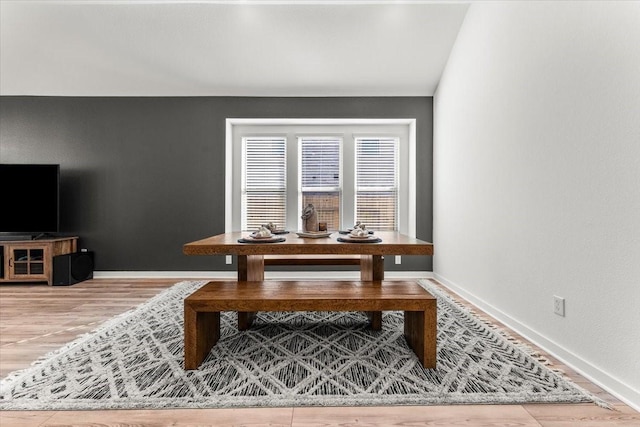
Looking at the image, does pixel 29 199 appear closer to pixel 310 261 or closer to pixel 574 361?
pixel 310 261

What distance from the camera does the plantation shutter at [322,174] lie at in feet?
14.8

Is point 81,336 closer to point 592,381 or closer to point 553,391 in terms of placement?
point 553,391

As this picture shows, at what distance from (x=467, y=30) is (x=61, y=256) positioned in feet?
16.6

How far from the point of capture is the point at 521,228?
2326mm

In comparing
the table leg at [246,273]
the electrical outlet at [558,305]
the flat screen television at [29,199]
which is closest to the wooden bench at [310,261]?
the table leg at [246,273]

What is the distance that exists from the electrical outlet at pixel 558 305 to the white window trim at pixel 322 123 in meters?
2.34

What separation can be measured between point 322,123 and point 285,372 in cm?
338

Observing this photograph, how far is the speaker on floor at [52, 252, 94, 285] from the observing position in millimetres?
3832

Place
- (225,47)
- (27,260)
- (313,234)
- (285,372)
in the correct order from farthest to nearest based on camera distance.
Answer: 1. (27,260)
2. (225,47)
3. (313,234)
4. (285,372)

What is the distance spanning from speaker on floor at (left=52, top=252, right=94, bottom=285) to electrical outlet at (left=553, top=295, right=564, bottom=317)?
4.72 meters

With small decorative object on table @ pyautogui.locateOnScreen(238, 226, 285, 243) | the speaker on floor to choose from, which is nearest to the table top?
small decorative object on table @ pyautogui.locateOnScreen(238, 226, 285, 243)

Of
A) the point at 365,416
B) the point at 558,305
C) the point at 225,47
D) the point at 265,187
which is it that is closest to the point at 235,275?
the point at 265,187

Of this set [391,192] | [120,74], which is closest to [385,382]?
[391,192]

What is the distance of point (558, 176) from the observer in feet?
6.38
